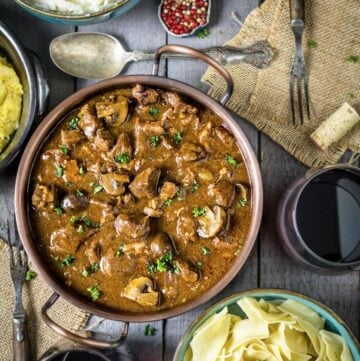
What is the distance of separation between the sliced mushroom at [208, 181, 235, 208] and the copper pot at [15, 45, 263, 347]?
4.2 inches

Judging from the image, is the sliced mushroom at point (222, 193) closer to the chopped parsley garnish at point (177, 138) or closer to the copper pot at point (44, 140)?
the copper pot at point (44, 140)

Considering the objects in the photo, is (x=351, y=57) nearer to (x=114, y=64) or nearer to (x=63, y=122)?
(x=114, y=64)

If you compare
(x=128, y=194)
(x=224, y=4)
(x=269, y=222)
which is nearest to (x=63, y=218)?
(x=128, y=194)

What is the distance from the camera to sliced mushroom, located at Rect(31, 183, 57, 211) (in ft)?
10.3

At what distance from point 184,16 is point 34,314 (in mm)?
1767

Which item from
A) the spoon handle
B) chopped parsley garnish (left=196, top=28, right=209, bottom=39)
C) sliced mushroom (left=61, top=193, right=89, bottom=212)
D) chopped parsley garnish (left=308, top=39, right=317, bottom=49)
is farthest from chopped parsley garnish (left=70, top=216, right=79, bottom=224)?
chopped parsley garnish (left=308, top=39, right=317, bottom=49)

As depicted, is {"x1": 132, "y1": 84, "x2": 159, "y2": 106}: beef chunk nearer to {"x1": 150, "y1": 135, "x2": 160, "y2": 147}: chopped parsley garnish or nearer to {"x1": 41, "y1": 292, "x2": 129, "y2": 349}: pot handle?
{"x1": 150, "y1": 135, "x2": 160, "y2": 147}: chopped parsley garnish

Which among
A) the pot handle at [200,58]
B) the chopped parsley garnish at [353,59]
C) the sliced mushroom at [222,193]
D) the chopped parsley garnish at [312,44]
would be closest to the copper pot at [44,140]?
the pot handle at [200,58]

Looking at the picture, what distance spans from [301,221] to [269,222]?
30cm

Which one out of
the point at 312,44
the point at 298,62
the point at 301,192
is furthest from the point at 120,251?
the point at 312,44

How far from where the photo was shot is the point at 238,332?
3.15m

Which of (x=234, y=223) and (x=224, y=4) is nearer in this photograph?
(x=234, y=223)

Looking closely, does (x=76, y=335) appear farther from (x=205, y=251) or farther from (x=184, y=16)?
(x=184, y=16)

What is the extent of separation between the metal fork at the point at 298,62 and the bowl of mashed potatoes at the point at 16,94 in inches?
50.4
